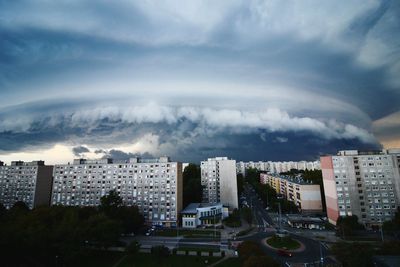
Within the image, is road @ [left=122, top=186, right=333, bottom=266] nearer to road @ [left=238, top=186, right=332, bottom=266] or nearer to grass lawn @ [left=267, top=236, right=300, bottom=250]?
road @ [left=238, top=186, right=332, bottom=266]

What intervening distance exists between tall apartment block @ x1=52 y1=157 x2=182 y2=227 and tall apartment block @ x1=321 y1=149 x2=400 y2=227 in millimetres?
46081

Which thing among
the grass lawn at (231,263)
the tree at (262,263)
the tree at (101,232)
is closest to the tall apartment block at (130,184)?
the tree at (101,232)

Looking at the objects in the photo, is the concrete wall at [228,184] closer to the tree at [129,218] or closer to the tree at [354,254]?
the tree at [129,218]

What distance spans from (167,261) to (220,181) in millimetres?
47992

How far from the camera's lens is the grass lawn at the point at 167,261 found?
43.5 metres

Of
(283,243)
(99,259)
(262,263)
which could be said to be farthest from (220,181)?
(262,263)

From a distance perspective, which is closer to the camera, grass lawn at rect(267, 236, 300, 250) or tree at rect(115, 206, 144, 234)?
grass lawn at rect(267, 236, 300, 250)

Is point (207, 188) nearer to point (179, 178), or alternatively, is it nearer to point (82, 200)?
point (179, 178)

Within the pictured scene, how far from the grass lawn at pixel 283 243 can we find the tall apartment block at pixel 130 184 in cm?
2990

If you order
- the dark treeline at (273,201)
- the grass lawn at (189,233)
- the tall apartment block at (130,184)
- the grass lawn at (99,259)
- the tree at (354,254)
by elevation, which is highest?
the tall apartment block at (130,184)

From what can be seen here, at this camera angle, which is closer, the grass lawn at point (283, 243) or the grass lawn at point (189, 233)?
the grass lawn at point (283, 243)

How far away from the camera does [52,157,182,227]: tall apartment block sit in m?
72.1

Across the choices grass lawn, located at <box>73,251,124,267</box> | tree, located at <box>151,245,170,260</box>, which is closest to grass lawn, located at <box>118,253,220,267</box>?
tree, located at <box>151,245,170,260</box>

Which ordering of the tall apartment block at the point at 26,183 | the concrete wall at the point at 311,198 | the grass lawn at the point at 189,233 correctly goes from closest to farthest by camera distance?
the grass lawn at the point at 189,233 < the concrete wall at the point at 311,198 < the tall apartment block at the point at 26,183
